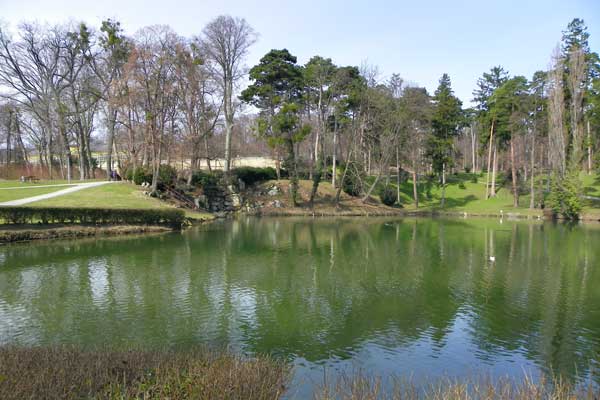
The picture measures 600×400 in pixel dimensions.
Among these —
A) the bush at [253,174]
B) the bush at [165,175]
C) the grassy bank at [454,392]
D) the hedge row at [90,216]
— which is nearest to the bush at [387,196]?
the bush at [253,174]

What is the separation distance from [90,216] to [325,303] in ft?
64.2

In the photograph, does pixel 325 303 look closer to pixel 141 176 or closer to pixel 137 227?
pixel 137 227

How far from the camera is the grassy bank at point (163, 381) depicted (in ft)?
18.5

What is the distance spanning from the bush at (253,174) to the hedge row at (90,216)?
1820 cm

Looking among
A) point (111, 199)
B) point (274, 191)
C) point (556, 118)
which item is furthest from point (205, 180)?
point (556, 118)

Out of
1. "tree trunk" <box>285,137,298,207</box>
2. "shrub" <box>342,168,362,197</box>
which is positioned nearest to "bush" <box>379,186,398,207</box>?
"shrub" <box>342,168,362,197</box>

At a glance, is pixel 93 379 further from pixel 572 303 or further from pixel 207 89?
pixel 207 89

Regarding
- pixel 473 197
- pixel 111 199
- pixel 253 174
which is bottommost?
pixel 473 197

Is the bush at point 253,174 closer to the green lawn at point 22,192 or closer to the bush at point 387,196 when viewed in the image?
the bush at point 387,196

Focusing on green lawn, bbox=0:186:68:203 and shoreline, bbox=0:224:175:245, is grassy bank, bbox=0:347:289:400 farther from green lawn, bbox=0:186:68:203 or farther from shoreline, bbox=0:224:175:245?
green lawn, bbox=0:186:68:203

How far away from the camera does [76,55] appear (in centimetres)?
4356

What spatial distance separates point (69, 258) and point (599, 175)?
6235 centimetres

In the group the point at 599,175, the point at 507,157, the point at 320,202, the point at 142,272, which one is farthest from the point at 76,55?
the point at 599,175

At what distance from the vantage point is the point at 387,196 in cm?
5422
